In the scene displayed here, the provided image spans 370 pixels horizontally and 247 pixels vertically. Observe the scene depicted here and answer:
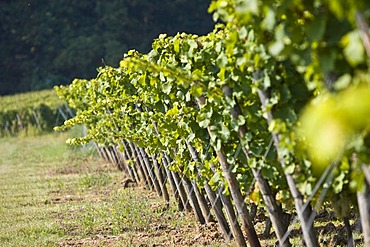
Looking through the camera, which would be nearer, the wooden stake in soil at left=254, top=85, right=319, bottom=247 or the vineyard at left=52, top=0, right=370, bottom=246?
the vineyard at left=52, top=0, right=370, bottom=246

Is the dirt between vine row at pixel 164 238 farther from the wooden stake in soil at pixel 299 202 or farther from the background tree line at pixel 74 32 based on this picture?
the background tree line at pixel 74 32

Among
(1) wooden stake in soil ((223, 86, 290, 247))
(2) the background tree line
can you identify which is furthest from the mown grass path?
(2) the background tree line

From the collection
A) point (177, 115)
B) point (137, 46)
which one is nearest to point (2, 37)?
point (137, 46)

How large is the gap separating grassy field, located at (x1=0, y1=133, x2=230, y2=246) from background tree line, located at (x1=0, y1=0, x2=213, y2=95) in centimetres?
4925

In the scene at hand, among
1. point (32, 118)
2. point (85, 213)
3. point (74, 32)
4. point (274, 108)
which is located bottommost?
point (274, 108)

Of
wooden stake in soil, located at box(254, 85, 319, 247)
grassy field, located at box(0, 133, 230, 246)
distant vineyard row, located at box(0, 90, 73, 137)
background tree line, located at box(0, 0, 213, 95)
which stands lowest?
wooden stake in soil, located at box(254, 85, 319, 247)

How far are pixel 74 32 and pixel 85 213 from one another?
64.4 m

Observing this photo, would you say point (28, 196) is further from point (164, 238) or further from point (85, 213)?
point (164, 238)

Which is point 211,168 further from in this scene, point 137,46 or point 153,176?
point 137,46

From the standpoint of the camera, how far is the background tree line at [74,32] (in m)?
72.2

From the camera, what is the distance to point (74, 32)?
76812 mm

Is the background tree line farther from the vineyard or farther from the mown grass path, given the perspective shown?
the vineyard

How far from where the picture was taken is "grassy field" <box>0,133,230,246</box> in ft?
34.8

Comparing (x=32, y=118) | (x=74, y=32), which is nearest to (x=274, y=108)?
(x=32, y=118)
